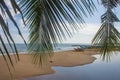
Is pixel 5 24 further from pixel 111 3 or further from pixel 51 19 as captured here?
pixel 111 3

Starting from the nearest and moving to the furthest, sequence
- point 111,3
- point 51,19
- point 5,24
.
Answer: point 5,24, point 51,19, point 111,3

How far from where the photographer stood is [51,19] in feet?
3.68

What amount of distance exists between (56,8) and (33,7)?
130mm

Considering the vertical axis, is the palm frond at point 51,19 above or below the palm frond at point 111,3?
above

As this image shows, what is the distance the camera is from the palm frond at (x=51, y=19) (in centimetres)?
107

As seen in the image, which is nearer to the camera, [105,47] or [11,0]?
[11,0]

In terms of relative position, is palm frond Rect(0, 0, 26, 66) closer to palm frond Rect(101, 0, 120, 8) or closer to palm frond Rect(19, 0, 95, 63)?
palm frond Rect(19, 0, 95, 63)

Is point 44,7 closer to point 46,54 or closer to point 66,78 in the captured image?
point 46,54

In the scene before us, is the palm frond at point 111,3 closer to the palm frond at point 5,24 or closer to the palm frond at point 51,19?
the palm frond at point 51,19

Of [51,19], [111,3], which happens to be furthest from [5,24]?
[111,3]

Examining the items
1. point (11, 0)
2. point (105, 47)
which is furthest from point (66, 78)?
point (11, 0)

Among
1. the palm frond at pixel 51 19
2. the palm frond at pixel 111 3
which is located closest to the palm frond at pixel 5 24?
the palm frond at pixel 51 19

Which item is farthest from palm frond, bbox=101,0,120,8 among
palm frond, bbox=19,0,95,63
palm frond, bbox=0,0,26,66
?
palm frond, bbox=0,0,26,66

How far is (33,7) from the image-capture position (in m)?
1.18
